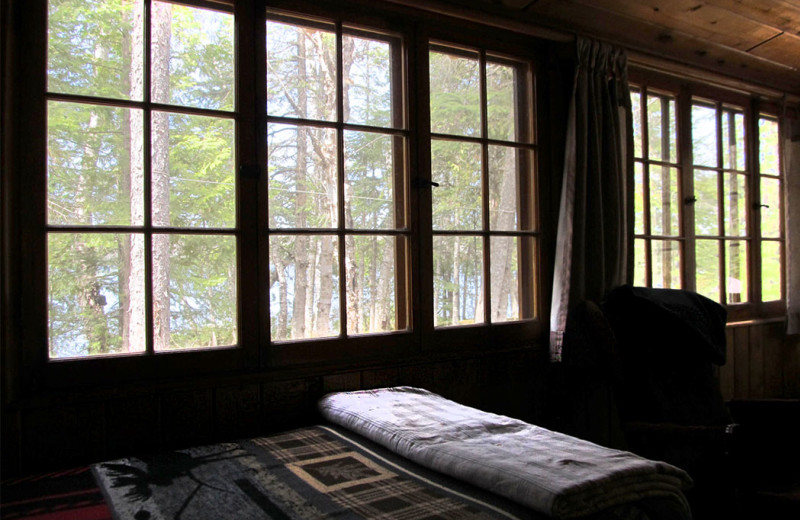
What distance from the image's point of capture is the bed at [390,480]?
112 centimetres

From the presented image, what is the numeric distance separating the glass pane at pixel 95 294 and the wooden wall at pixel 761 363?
2812mm

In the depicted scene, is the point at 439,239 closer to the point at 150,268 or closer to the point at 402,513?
the point at 150,268

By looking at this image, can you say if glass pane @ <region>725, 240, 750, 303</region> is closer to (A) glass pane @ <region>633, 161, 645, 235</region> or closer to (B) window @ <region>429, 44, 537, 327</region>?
(A) glass pane @ <region>633, 161, 645, 235</region>

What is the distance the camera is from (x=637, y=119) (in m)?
2.81

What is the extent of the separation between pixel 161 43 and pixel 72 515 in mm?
1269

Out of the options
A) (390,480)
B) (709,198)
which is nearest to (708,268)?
(709,198)

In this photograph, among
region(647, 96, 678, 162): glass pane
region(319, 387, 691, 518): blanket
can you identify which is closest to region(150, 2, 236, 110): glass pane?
region(319, 387, 691, 518): blanket

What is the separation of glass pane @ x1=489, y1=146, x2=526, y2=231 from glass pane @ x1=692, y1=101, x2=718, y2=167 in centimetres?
123

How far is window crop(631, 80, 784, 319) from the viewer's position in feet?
9.25

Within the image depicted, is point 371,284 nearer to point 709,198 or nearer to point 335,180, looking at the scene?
point 335,180

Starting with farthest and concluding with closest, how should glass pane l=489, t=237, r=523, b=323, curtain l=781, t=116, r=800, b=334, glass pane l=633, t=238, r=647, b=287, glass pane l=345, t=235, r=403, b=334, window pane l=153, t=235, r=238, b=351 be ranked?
curtain l=781, t=116, r=800, b=334
glass pane l=633, t=238, r=647, b=287
glass pane l=489, t=237, r=523, b=323
glass pane l=345, t=235, r=403, b=334
window pane l=153, t=235, r=238, b=351

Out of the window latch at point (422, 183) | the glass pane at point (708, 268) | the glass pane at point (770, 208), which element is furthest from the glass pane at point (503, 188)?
the glass pane at point (770, 208)

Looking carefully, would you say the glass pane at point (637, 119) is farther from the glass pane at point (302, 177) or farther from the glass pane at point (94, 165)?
the glass pane at point (94, 165)

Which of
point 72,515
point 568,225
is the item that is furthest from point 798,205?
point 72,515
